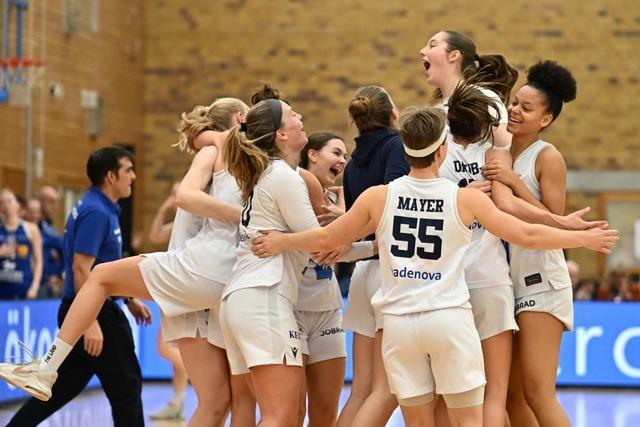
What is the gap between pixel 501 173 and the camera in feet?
16.6

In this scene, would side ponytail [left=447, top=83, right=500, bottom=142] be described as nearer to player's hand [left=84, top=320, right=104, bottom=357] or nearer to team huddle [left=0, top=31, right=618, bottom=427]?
team huddle [left=0, top=31, right=618, bottom=427]

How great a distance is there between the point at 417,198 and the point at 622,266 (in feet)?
47.3

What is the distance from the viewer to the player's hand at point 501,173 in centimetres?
507

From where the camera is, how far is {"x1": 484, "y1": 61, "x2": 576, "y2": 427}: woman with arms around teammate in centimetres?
515

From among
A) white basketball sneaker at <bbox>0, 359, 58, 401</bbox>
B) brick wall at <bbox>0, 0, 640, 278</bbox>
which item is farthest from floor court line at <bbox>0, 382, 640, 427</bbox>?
brick wall at <bbox>0, 0, 640, 278</bbox>

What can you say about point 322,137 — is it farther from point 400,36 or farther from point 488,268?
point 400,36

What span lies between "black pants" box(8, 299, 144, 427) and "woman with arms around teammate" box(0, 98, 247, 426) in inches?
26.6

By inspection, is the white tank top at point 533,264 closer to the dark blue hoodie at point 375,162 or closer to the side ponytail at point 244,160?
the dark blue hoodie at point 375,162

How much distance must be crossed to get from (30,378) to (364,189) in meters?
1.83

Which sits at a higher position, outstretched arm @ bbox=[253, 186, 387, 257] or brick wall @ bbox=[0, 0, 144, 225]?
brick wall @ bbox=[0, 0, 144, 225]

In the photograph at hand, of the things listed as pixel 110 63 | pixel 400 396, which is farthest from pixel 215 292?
pixel 110 63

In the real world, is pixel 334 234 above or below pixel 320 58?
below

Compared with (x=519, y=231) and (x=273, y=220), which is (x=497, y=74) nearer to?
(x=519, y=231)

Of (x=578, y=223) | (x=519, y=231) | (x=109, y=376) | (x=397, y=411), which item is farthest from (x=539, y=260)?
(x=397, y=411)
